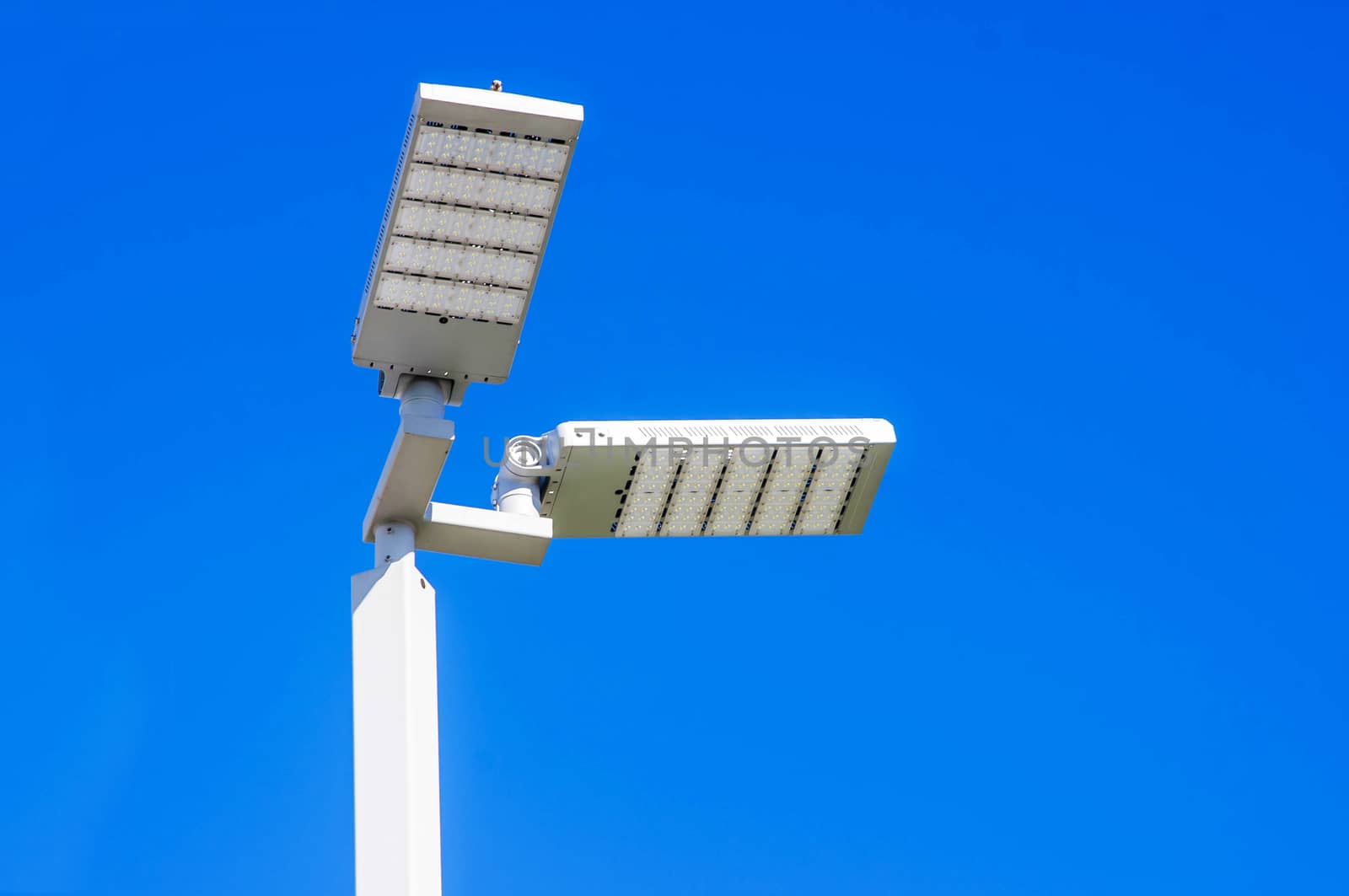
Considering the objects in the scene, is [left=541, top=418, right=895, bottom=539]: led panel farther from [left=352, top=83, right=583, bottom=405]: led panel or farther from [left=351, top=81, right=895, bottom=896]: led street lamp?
[left=352, top=83, right=583, bottom=405]: led panel

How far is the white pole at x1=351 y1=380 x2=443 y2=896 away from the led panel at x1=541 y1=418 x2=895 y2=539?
3.83 ft

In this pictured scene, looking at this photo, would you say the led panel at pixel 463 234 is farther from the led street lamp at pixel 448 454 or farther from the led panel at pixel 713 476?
the led panel at pixel 713 476

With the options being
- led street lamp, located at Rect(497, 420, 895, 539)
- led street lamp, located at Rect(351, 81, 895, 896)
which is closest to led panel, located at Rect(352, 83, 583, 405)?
led street lamp, located at Rect(351, 81, 895, 896)

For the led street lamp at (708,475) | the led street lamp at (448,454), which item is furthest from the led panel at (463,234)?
the led street lamp at (708,475)

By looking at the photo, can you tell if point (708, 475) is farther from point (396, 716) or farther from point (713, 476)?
point (396, 716)

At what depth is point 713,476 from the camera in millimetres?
10625

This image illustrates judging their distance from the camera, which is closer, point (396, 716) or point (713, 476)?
point (396, 716)

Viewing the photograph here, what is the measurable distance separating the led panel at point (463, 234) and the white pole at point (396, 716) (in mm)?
285

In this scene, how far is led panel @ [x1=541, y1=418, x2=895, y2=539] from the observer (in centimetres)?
1038

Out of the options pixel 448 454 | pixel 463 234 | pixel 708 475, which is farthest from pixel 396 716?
pixel 708 475

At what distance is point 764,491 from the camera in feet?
35.5

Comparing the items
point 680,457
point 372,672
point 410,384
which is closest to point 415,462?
point 410,384

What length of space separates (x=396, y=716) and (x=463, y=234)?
2248mm

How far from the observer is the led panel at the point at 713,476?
10383mm
